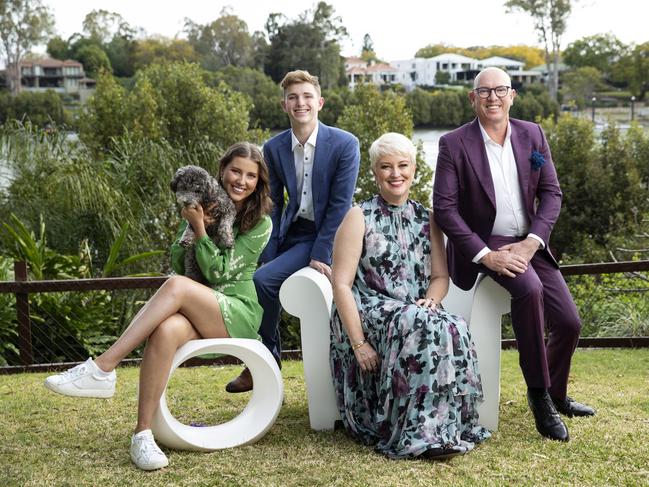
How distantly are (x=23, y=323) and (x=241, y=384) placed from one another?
270cm

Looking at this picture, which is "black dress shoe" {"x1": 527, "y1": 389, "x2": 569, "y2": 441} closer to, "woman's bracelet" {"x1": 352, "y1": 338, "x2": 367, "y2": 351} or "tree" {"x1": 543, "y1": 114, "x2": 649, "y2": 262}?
"woman's bracelet" {"x1": 352, "y1": 338, "x2": 367, "y2": 351}

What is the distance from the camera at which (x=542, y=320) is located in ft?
13.6

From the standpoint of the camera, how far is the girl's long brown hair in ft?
14.2

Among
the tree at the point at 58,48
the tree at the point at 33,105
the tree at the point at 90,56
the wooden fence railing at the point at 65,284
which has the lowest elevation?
the wooden fence railing at the point at 65,284

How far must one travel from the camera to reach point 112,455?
409cm

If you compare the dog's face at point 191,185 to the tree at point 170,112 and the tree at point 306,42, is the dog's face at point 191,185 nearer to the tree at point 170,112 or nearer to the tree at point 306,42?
the tree at point 170,112

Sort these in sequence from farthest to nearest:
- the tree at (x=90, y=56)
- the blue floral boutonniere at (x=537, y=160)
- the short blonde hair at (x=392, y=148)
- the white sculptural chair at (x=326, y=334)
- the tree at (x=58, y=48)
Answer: the tree at (x=58, y=48)
the tree at (x=90, y=56)
the blue floral boutonniere at (x=537, y=160)
the white sculptural chair at (x=326, y=334)
the short blonde hair at (x=392, y=148)

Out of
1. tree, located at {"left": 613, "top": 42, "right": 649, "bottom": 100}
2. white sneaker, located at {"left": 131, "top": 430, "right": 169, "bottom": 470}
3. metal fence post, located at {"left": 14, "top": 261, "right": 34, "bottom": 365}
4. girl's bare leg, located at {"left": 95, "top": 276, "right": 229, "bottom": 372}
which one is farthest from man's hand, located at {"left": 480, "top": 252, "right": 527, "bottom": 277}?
tree, located at {"left": 613, "top": 42, "right": 649, "bottom": 100}

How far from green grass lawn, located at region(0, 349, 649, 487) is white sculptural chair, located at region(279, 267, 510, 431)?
0.14 m

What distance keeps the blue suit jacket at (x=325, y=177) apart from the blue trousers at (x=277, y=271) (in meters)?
0.06

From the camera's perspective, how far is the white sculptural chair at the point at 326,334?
4242 mm

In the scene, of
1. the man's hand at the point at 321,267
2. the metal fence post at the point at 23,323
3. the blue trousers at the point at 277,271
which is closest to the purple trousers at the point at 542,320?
the man's hand at the point at 321,267

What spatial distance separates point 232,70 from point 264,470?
179 ft

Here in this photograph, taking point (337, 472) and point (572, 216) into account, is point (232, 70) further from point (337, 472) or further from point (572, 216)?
point (337, 472)
